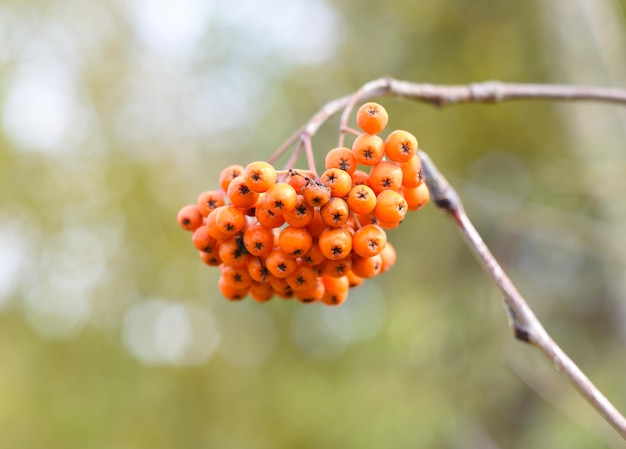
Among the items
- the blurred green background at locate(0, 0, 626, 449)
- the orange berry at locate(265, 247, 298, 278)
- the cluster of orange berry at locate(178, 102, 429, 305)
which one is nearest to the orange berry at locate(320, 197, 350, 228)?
the cluster of orange berry at locate(178, 102, 429, 305)

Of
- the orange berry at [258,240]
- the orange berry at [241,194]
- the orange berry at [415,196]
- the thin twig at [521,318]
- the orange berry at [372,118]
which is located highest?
the orange berry at [372,118]

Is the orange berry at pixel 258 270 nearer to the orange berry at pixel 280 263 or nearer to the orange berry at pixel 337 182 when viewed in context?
the orange berry at pixel 280 263

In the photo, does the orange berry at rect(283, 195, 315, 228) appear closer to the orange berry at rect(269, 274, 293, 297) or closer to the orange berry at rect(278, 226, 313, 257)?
the orange berry at rect(278, 226, 313, 257)

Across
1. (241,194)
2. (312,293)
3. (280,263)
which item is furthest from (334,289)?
(241,194)

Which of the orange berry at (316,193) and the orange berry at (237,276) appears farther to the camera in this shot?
the orange berry at (237,276)

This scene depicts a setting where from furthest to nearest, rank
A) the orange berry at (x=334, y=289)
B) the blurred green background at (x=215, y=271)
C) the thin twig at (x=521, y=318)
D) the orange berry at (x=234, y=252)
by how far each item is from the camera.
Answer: the blurred green background at (x=215, y=271), the orange berry at (x=334, y=289), the orange berry at (x=234, y=252), the thin twig at (x=521, y=318)

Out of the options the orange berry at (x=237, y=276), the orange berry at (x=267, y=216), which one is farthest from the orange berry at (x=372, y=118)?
the orange berry at (x=237, y=276)

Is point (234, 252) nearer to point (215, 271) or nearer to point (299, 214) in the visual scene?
point (299, 214)
